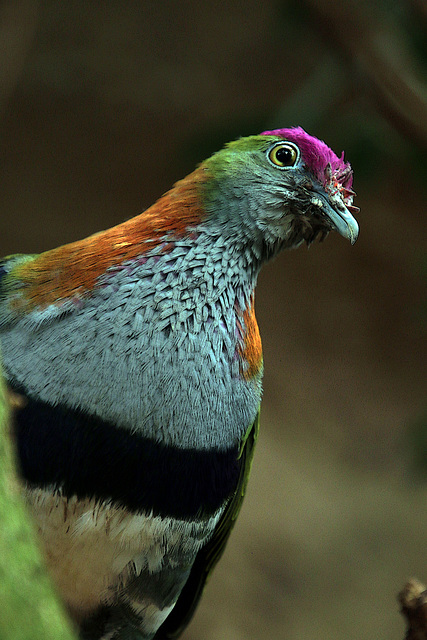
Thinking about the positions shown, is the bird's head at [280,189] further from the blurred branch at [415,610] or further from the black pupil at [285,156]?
the blurred branch at [415,610]

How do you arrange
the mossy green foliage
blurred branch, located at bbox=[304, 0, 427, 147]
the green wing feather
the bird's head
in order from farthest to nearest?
1. blurred branch, located at bbox=[304, 0, 427, 147]
2. the green wing feather
3. the bird's head
4. the mossy green foliage

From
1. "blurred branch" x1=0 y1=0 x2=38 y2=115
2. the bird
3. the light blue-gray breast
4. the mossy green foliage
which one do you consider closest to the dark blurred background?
"blurred branch" x1=0 y1=0 x2=38 y2=115

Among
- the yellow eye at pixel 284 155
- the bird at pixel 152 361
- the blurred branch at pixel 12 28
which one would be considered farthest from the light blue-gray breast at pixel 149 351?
the blurred branch at pixel 12 28

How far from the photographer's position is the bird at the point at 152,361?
4.19 ft

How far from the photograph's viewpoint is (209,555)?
5.60 ft

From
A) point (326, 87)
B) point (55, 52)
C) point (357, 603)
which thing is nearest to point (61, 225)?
point (55, 52)

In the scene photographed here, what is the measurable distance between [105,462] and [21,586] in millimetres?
875

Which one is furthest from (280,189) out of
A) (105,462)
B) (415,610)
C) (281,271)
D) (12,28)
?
(281,271)

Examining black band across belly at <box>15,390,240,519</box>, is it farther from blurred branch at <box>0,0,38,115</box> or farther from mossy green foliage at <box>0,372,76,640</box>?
blurred branch at <box>0,0,38,115</box>

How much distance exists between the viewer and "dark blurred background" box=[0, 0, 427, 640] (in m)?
4.02

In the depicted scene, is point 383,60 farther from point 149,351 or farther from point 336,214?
point 149,351

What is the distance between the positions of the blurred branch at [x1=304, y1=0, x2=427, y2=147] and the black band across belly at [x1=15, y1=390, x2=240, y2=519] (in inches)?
62.9

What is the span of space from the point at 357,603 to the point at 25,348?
3304mm

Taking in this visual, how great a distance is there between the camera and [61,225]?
4449 mm
